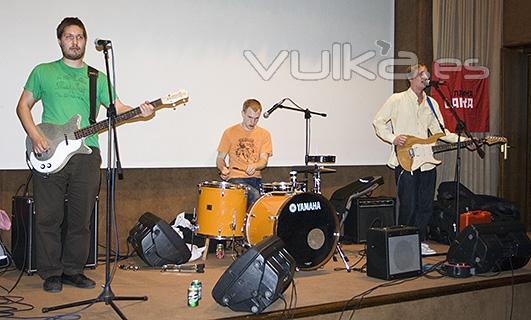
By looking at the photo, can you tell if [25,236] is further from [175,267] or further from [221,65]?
[221,65]

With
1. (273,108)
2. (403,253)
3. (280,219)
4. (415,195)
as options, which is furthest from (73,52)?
(415,195)

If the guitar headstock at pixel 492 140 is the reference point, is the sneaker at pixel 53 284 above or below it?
below

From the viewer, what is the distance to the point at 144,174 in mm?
6098

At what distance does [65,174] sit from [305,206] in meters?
1.73

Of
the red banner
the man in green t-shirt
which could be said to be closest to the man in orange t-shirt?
the man in green t-shirt

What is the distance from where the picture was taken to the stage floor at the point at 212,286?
3.80 m

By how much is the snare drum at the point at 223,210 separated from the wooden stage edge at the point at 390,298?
1.44 m

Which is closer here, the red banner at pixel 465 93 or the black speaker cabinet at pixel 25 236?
the black speaker cabinet at pixel 25 236

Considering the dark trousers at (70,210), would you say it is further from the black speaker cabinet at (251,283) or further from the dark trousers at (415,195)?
the dark trousers at (415,195)

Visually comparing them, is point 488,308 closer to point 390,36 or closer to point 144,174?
point 144,174

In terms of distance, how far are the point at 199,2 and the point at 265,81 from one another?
102 cm

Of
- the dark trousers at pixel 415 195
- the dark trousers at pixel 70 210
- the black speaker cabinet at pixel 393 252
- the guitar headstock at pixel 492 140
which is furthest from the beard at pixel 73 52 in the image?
the guitar headstock at pixel 492 140

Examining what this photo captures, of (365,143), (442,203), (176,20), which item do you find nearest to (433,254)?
(442,203)

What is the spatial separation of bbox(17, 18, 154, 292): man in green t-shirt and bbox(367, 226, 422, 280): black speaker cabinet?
198 centimetres
